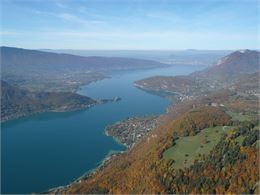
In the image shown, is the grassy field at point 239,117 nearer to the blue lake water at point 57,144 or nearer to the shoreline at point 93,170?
the shoreline at point 93,170

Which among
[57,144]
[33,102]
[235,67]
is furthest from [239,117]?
[235,67]

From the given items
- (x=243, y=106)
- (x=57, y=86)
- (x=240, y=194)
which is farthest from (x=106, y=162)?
(x=57, y=86)

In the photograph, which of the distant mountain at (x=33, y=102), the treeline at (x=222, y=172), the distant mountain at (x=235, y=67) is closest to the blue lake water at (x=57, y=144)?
the distant mountain at (x=33, y=102)

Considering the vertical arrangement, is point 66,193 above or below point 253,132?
below

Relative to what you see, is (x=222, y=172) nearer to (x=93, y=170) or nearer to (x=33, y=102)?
(x=93, y=170)

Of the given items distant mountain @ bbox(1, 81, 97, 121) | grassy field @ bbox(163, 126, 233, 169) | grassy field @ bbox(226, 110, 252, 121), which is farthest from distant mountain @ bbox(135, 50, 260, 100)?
grassy field @ bbox(163, 126, 233, 169)

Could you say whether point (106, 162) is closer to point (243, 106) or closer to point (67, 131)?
point (67, 131)
